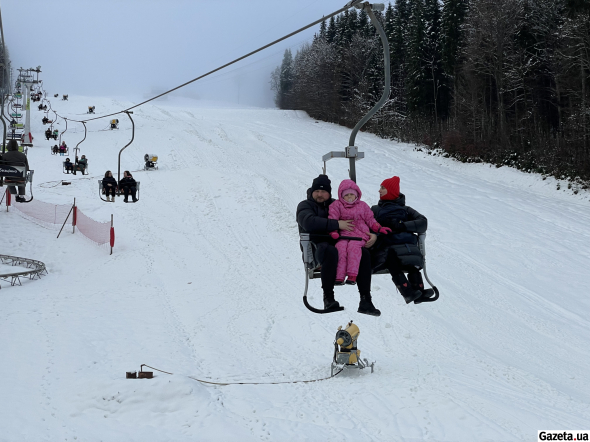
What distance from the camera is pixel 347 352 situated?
39.6ft

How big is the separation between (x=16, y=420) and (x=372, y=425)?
683 cm

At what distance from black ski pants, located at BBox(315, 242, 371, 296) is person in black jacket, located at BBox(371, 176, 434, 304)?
0.36 m

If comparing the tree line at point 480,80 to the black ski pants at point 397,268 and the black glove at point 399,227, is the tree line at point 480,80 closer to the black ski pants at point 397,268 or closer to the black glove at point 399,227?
the black ski pants at point 397,268

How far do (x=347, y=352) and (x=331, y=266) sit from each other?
5.99 meters

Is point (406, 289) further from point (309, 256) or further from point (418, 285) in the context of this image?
point (309, 256)

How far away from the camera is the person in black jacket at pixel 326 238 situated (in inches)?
260

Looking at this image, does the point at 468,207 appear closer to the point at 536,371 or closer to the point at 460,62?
the point at 536,371

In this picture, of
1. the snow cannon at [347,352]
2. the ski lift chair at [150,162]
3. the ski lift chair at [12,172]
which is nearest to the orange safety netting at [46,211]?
the ski lift chair at [12,172]

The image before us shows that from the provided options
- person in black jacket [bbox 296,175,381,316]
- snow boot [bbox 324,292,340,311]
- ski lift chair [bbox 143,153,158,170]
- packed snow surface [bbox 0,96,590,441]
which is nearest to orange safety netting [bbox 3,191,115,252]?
packed snow surface [bbox 0,96,590,441]

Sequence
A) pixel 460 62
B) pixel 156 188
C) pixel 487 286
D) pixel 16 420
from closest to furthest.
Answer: pixel 16 420
pixel 487 286
pixel 156 188
pixel 460 62

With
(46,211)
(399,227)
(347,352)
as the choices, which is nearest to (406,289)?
(399,227)

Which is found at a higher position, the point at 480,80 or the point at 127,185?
the point at 480,80

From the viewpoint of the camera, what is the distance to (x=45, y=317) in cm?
1475

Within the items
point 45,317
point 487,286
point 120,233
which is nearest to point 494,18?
point 487,286
